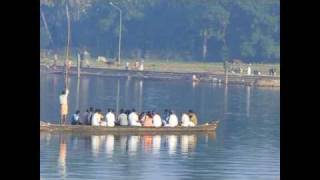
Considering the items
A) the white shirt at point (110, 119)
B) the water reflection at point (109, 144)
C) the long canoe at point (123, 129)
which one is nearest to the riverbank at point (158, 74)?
the water reflection at point (109, 144)

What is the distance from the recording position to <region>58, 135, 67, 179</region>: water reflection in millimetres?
10148

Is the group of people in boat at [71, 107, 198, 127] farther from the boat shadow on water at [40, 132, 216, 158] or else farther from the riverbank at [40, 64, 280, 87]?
the riverbank at [40, 64, 280, 87]

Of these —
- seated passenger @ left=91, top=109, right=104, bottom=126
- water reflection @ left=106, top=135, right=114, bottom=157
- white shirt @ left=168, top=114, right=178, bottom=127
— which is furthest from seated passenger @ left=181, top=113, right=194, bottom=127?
seated passenger @ left=91, top=109, right=104, bottom=126

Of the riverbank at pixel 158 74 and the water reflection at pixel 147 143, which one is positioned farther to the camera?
the riverbank at pixel 158 74

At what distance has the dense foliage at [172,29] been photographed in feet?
100

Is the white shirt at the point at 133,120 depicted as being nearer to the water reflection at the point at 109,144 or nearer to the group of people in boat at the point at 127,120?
the group of people in boat at the point at 127,120

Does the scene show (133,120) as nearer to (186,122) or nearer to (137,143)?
(186,122)

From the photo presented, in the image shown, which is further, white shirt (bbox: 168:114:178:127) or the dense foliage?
the dense foliage

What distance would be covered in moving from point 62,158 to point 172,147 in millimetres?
1671

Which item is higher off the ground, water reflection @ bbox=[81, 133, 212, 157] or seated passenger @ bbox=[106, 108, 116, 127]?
seated passenger @ bbox=[106, 108, 116, 127]
